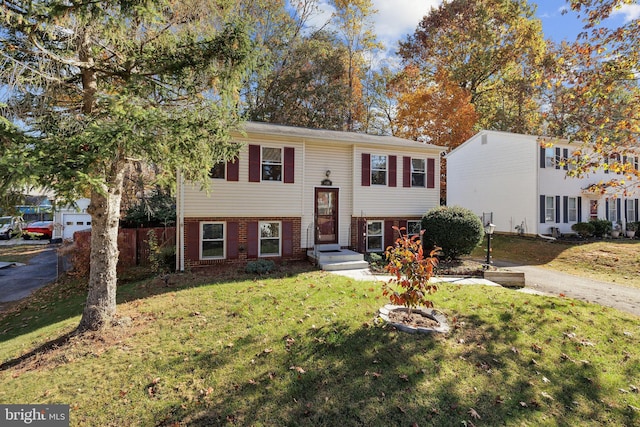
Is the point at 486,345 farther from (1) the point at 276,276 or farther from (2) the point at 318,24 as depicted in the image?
(2) the point at 318,24

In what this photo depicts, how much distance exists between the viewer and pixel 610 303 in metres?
7.69

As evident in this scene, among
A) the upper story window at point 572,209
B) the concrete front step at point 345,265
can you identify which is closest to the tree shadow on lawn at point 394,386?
the concrete front step at point 345,265

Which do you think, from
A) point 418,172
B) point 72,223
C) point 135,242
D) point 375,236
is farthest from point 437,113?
point 72,223

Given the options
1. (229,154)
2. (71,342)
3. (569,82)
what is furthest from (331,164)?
(71,342)

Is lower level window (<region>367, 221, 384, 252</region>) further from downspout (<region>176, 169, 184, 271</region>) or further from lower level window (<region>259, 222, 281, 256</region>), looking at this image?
downspout (<region>176, 169, 184, 271</region>)

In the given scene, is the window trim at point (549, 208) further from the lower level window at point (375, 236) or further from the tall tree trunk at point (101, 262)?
the tall tree trunk at point (101, 262)

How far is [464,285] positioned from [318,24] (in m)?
21.7

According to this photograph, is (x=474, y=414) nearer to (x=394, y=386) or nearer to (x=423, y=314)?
(x=394, y=386)

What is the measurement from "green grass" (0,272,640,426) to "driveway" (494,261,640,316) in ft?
4.16

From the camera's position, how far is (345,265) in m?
10.5

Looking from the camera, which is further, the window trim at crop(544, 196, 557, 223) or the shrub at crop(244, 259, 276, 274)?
the window trim at crop(544, 196, 557, 223)

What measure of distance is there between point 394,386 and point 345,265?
646 centimetres

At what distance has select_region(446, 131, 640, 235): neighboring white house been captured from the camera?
→ 56.1 ft

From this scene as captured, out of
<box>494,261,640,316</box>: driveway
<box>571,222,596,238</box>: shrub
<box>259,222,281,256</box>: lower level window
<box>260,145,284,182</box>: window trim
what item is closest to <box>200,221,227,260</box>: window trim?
<box>259,222,281,256</box>: lower level window
